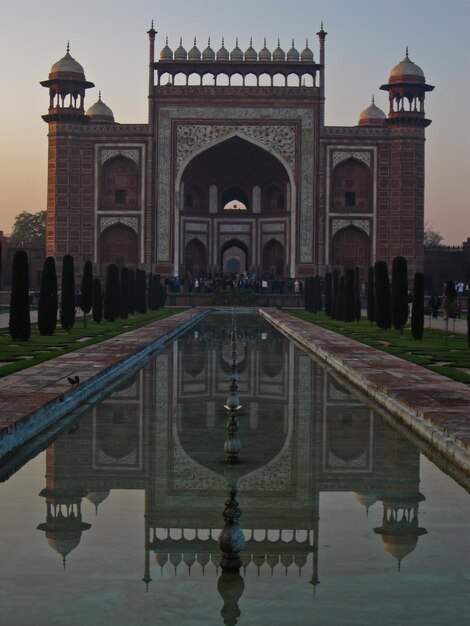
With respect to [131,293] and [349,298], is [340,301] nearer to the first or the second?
[349,298]

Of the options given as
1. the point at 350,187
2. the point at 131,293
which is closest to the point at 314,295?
the point at 131,293

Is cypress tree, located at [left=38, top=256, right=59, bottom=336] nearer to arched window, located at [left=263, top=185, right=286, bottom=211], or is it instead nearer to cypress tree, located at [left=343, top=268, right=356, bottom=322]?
cypress tree, located at [left=343, top=268, right=356, bottom=322]

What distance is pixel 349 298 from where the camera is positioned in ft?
62.4

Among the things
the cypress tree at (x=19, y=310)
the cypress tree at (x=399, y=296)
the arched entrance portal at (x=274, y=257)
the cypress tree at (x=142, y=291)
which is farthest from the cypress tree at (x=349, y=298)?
the arched entrance portal at (x=274, y=257)

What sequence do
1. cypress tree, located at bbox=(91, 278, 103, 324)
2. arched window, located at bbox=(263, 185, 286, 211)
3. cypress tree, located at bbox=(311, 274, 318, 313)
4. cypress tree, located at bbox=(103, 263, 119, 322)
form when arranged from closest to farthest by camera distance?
cypress tree, located at bbox=(91, 278, 103, 324)
cypress tree, located at bbox=(103, 263, 119, 322)
cypress tree, located at bbox=(311, 274, 318, 313)
arched window, located at bbox=(263, 185, 286, 211)

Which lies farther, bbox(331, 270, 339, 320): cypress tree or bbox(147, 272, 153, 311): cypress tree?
bbox(147, 272, 153, 311): cypress tree

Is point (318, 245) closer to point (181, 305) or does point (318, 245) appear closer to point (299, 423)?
point (181, 305)

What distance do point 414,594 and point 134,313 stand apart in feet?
66.0

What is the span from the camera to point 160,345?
1263 cm

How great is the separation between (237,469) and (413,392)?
2.58 metres

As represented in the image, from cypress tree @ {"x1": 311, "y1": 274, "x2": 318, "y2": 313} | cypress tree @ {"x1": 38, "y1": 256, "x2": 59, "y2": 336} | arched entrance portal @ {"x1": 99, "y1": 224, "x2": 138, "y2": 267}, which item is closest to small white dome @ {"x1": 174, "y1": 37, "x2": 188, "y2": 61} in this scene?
arched entrance portal @ {"x1": 99, "y1": 224, "x2": 138, "y2": 267}

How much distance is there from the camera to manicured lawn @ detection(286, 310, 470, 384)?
9.24 meters

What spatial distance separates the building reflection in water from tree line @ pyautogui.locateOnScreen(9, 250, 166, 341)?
4.77 meters

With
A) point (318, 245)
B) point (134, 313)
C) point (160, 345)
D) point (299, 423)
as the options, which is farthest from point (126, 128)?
point (299, 423)
